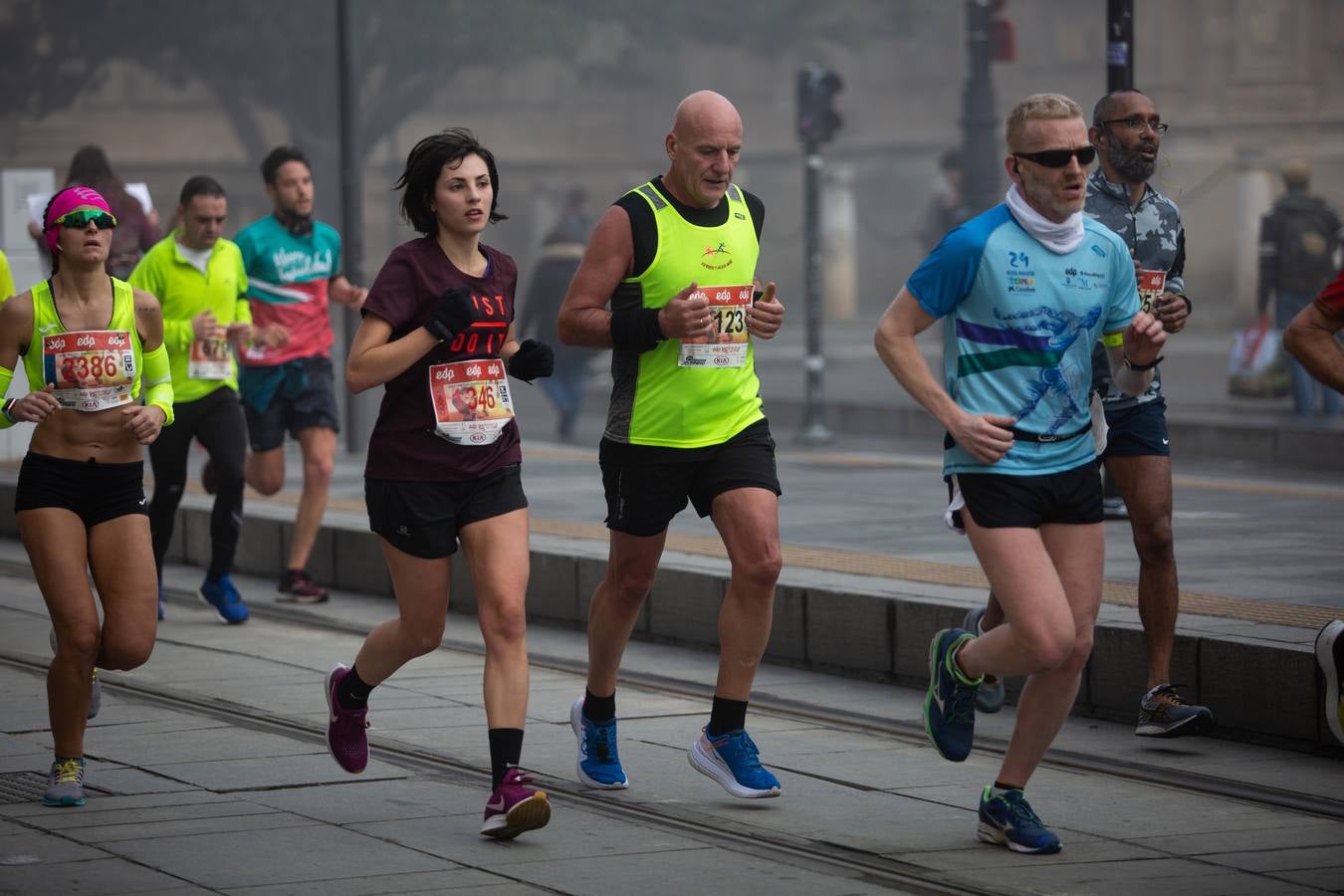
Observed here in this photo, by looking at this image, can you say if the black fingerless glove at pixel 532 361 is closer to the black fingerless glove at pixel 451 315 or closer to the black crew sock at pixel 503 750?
the black fingerless glove at pixel 451 315

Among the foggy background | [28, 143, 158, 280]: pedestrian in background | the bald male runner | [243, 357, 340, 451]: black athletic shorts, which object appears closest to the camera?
the bald male runner

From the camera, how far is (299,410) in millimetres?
10625

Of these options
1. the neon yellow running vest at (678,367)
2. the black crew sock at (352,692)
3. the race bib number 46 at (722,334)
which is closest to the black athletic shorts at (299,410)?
the black crew sock at (352,692)

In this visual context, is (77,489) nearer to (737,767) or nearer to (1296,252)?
(737,767)

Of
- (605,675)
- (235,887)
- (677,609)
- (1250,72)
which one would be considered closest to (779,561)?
(605,675)

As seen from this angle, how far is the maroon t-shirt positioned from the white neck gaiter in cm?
139

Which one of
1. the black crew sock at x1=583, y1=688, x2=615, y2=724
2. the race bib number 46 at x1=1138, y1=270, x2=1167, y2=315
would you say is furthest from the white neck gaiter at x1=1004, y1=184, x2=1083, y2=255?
the black crew sock at x1=583, y1=688, x2=615, y2=724

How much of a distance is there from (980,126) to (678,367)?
1450 cm

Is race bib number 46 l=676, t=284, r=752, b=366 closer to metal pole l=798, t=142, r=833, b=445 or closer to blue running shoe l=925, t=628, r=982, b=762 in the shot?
blue running shoe l=925, t=628, r=982, b=762

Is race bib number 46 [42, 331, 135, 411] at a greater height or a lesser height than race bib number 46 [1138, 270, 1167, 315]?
lesser

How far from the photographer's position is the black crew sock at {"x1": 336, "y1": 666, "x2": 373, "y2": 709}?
6777 mm

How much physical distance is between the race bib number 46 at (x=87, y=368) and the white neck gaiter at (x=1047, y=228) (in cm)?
→ 258

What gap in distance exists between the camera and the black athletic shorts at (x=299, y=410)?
10.6 meters

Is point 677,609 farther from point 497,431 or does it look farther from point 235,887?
point 235,887
